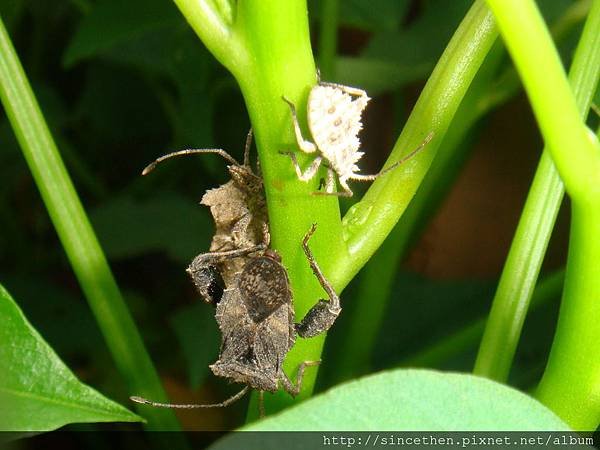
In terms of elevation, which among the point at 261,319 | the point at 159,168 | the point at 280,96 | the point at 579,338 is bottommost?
the point at 159,168

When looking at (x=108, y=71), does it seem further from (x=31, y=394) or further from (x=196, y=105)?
(x=31, y=394)

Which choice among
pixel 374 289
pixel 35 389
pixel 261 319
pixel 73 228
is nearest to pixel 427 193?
pixel 374 289

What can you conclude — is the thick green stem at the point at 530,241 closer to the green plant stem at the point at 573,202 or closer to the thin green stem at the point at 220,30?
the green plant stem at the point at 573,202

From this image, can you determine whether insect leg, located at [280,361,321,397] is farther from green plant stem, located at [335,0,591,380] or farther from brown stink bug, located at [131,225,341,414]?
green plant stem, located at [335,0,591,380]

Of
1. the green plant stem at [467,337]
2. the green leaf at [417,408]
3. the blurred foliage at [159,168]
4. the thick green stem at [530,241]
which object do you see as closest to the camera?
the green leaf at [417,408]

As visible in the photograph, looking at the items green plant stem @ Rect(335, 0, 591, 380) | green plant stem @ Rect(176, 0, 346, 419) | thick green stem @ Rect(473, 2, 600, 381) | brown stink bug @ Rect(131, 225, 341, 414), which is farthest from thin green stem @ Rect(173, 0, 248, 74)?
green plant stem @ Rect(335, 0, 591, 380)

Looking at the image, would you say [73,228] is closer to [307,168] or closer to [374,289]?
[307,168]

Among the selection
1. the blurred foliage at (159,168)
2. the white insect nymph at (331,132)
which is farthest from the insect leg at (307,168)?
the blurred foliage at (159,168)
